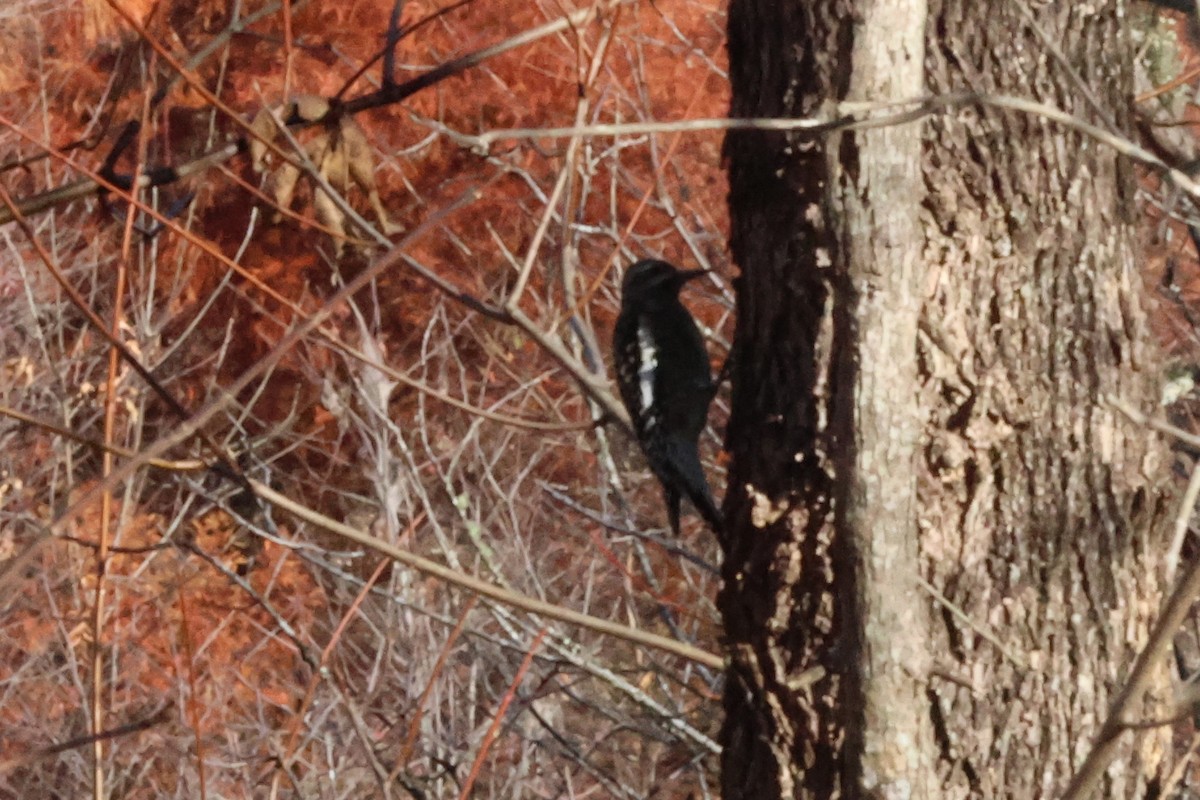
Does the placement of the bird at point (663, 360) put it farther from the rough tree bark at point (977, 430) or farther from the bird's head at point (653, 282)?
the rough tree bark at point (977, 430)

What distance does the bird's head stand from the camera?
431 centimetres

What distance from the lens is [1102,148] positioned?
2.51 m

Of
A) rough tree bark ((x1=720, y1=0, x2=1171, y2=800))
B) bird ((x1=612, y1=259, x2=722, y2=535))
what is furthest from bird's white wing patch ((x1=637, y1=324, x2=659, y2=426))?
rough tree bark ((x1=720, y1=0, x2=1171, y2=800))

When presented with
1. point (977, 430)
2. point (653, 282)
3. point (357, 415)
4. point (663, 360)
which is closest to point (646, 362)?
point (663, 360)

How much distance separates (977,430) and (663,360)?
6.93 feet

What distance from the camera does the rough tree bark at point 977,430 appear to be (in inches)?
92.4

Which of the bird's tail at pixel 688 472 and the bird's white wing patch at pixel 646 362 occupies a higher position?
the bird's white wing patch at pixel 646 362

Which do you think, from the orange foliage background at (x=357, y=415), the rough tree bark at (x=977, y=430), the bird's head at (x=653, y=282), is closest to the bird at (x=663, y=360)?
the bird's head at (x=653, y=282)

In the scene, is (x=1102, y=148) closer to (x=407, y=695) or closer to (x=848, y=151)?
(x=848, y=151)

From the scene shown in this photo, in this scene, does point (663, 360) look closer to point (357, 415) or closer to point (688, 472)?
point (688, 472)

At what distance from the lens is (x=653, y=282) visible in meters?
4.34

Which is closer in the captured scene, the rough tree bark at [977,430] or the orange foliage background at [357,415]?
the rough tree bark at [977,430]

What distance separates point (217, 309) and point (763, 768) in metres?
8.35

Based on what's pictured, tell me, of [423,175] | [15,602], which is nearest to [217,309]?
[423,175]
